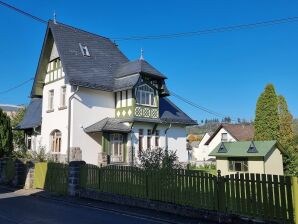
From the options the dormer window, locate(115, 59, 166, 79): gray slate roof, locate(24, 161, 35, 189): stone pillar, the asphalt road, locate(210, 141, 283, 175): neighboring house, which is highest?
the dormer window

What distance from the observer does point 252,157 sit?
2983 cm

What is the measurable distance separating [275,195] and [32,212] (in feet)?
25.6

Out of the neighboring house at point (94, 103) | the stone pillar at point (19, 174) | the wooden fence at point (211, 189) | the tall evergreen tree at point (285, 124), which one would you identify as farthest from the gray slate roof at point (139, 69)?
the wooden fence at point (211, 189)

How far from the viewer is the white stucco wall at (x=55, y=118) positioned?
24.7m

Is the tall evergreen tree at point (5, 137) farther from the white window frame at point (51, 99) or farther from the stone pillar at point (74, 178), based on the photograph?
the stone pillar at point (74, 178)

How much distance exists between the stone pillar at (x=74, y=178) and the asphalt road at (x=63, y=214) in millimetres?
1445

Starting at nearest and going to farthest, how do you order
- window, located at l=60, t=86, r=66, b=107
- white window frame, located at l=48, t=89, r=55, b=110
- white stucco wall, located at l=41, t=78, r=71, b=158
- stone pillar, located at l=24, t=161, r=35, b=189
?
stone pillar, located at l=24, t=161, r=35, b=189, white stucco wall, located at l=41, t=78, r=71, b=158, window, located at l=60, t=86, r=66, b=107, white window frame, located at l=48, t=89, r=55, b=110

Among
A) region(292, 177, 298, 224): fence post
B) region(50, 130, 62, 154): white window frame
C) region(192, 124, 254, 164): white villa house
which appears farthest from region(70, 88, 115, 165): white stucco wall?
region(192, 124, 254, 164): white villa house

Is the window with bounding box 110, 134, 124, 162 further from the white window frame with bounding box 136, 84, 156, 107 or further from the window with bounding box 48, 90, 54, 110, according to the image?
the window with bounding box 48, 90, 54, 110

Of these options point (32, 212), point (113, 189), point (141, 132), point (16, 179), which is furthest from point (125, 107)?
point (32, 212)

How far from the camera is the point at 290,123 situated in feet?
92.5

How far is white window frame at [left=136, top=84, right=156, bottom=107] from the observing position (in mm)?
25812

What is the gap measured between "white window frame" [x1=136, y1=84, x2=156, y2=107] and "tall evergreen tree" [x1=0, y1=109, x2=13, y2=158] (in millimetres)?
10148

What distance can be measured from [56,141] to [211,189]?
18.7 meters
